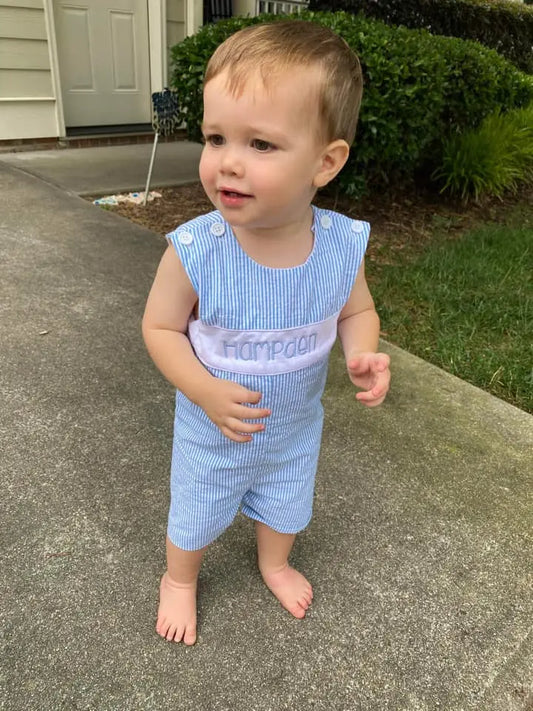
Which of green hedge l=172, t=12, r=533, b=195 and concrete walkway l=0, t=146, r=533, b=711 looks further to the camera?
green hedge l=172, t=12, r=533, b=195

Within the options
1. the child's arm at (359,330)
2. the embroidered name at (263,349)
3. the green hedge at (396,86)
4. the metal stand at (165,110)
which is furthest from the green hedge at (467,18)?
the embroidered name at (263,349)

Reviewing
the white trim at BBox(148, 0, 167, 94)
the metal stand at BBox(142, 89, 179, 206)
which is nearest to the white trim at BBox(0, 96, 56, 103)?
the white trim at BBox(148, 0, 167, 94)

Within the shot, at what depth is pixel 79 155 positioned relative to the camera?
20.9 ft

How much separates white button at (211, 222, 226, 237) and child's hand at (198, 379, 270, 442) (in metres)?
0.30

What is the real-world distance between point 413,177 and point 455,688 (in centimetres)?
488

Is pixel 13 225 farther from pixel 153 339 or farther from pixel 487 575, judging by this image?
pixel 487 575

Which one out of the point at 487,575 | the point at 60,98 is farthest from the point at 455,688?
the point at 60,98

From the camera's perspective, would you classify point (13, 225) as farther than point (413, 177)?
No

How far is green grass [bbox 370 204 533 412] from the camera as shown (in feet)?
9.27

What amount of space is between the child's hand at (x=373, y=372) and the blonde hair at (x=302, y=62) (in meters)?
0.45

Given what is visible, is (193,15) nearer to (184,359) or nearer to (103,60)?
(103,60)

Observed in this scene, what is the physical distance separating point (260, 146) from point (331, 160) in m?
0.16

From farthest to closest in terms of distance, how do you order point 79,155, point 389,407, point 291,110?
point 79,155
point 389,407
point 291,110

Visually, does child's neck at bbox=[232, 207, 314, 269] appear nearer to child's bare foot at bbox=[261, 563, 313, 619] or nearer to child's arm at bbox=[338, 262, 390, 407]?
child's arm at bbox=[338, 262, 390, 407]
